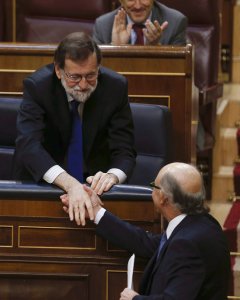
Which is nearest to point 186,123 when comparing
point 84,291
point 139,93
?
point 139,93

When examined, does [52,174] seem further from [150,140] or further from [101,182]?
[150,140]

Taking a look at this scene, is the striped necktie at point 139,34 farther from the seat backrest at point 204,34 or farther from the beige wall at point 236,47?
the beige wall at point 236,47

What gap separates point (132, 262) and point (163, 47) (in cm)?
79

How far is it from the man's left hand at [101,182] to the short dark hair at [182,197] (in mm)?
156

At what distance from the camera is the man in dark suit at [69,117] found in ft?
5.56

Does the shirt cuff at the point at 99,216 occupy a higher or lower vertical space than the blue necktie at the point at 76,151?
lower

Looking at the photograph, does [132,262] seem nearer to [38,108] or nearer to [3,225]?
[3,225]

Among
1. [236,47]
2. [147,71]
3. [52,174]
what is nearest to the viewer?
[52,174]

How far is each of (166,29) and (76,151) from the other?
0.71 meters

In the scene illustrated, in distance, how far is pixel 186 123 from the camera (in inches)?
86.9

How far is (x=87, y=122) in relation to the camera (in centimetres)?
180

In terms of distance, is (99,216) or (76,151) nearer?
(99,216)

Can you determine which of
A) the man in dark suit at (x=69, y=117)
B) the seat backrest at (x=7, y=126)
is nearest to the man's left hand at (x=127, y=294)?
the man in dark suit at (x=69, y=117)

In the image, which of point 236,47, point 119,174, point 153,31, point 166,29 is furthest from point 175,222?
point 236,47
